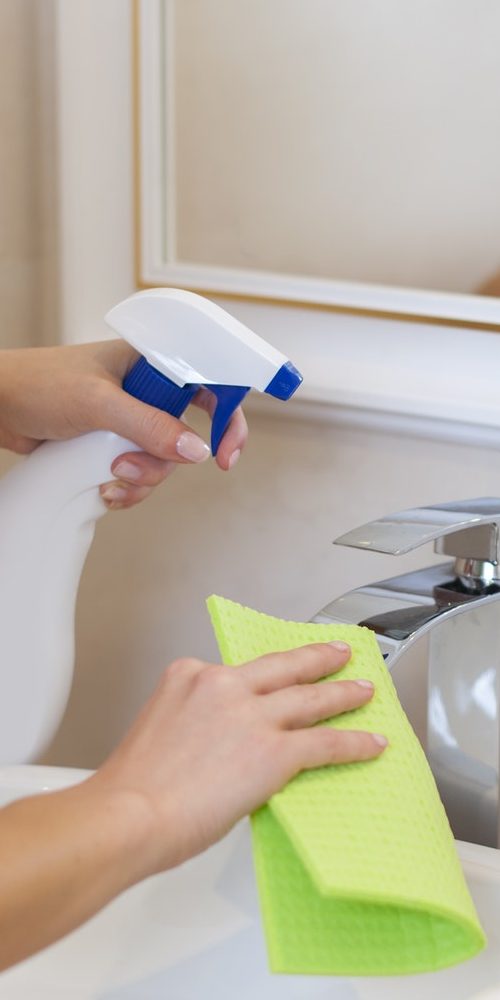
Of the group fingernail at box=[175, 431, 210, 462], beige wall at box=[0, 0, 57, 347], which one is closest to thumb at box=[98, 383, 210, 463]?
fingernail at box=[175, 431, 210, 462]

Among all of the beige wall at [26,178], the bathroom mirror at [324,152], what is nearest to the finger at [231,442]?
the bathroom mirror at [324,152]

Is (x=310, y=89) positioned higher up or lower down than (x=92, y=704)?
higher up

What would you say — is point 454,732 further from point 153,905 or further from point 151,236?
point 151,236

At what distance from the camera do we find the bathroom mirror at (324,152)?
592 millimetres

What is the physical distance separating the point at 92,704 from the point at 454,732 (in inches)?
12.6

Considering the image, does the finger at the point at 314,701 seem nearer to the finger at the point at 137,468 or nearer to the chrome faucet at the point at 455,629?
the chrome faucet at the point at 455,629

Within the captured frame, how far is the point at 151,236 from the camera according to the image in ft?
2.30

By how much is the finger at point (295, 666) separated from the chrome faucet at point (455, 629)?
40 mm

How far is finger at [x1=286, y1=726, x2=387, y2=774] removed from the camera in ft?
1.35

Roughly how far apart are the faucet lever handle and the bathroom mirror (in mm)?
137

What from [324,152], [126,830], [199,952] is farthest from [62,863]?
[324,152]

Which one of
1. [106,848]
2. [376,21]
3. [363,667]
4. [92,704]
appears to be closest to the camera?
[106,848]

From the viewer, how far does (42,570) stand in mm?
575

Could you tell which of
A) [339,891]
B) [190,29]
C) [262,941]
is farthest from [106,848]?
[190,29]
